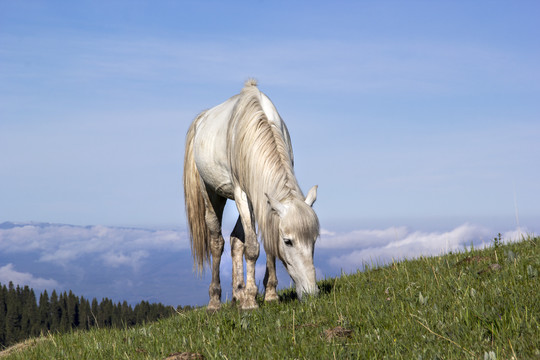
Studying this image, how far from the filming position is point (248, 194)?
9172 mm

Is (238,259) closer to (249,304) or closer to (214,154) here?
(249,304)

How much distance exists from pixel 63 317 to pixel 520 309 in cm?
13769

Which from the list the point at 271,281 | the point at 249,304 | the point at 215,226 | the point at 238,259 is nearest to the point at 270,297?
the point at 271,281

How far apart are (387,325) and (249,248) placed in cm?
374

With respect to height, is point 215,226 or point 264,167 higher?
point 264,167

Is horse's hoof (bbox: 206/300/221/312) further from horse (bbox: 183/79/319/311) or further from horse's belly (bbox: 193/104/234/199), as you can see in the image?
horse's belly (bbox: 193/104/234/199)

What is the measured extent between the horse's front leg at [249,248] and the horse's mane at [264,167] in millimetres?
277

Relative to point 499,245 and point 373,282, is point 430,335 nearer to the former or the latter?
point 373,282

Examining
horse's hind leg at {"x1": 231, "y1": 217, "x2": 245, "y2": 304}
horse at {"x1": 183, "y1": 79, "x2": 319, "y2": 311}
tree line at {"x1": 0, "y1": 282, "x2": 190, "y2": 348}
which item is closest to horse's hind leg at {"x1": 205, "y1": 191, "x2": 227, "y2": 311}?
horse at {"x1": 183, "y1": 79, "x2": 319, "y2": 311}

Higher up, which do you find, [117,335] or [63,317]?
[117,335]

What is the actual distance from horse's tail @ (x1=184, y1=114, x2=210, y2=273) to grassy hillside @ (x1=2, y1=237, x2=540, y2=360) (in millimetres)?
3393

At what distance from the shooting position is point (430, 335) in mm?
5266

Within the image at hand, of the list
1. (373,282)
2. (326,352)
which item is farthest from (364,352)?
(373,282)

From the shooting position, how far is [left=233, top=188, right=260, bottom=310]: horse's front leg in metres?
8.95
